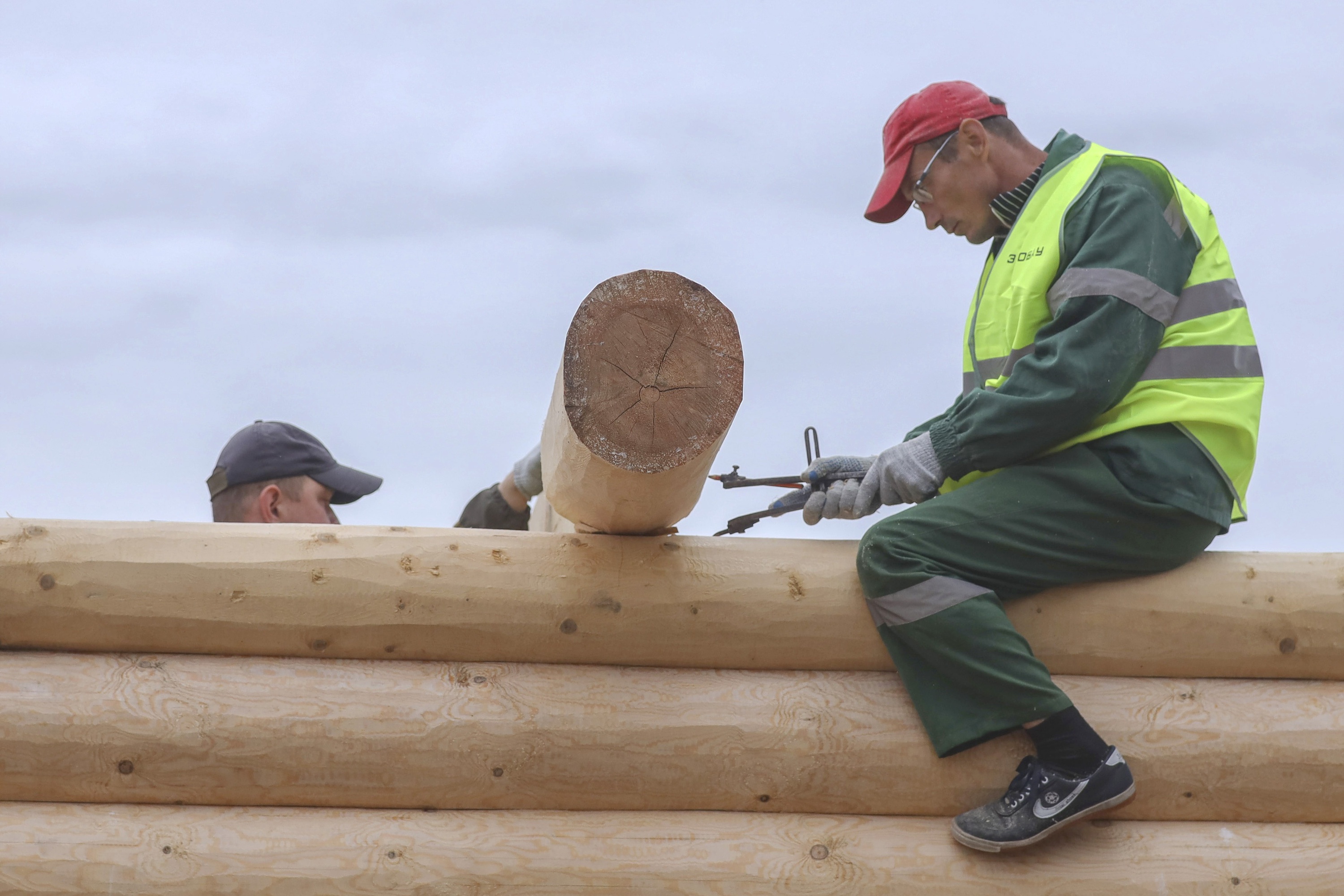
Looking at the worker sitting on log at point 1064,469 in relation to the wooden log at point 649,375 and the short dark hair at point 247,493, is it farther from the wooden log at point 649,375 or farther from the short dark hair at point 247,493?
the short dark hair at point 247,493

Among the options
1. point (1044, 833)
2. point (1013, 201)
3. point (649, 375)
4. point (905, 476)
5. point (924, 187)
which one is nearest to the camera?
point (649, 375)

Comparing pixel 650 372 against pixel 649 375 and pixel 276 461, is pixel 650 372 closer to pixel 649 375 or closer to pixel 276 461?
pixel 649 375

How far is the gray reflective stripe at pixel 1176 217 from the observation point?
128 inches

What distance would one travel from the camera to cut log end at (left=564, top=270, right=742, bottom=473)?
9.08 ft

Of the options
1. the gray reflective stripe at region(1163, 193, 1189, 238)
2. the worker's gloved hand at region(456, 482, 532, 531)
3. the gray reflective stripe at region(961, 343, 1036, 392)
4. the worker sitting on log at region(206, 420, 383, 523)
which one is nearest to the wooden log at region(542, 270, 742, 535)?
the gray reflective stripe at region(961, 343, 1036, 392)

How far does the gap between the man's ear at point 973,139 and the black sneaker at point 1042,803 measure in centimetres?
184

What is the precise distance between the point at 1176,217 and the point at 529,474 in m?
3.32

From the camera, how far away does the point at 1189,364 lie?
3.16 metres

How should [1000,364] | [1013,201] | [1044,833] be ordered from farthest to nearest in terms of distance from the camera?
1. [1013,201]
2. [1000,364]
3. [1044,833]

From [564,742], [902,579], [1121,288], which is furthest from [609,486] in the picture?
[1121,288]

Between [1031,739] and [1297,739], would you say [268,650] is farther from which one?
[1297,739]

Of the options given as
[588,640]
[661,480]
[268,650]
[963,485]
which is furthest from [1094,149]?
[268,650]

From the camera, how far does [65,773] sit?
304 centimetres

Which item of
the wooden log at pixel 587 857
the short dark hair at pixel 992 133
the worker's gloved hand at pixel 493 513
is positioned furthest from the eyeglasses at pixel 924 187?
the worker's gloved hand at pixel 493 513
